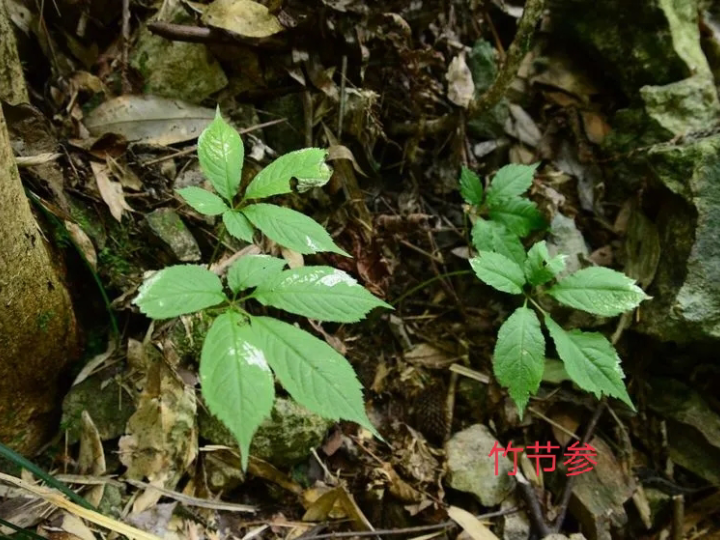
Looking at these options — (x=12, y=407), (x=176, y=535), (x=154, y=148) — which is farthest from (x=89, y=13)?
(x=176, y=535)

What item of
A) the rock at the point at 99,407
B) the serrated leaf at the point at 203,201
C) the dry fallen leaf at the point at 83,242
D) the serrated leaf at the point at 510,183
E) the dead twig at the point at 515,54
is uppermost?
the dead twig at the point at 515,54

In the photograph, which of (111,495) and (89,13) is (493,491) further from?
(89,13)

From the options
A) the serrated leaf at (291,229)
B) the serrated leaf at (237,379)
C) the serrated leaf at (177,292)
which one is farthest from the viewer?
the serrated leaf at (291,229)

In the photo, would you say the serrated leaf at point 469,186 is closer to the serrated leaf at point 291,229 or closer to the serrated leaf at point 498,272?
the serrated leaf at point 498,272

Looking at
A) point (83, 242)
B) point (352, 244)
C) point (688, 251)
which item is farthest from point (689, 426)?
point (83, 242)

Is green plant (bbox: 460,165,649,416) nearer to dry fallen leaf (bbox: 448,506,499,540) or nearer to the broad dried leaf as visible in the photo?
dry fallen leaf (bbox: 448,506,499,540)

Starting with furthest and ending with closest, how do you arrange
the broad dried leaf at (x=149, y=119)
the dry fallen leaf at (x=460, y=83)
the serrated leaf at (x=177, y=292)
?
the dry fallen leaf at (x=460, y=83) → the broad dried leaf at (x=149, y=119) → the serrated leaf at (x=177, y=292)

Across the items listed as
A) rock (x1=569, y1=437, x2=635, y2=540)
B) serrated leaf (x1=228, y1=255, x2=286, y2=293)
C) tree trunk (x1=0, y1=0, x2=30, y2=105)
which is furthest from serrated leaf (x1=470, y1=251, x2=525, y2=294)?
tree trunk (x1=0, y1=0, x2=30, y2=105)

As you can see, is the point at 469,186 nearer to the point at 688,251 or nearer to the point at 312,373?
the point at 688,251

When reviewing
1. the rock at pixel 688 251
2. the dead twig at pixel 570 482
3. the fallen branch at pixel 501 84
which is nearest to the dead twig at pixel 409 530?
the dead twig at pixel 570 482
